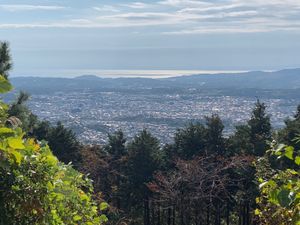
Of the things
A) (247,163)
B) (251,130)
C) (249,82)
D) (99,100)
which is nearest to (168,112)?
(99,100)

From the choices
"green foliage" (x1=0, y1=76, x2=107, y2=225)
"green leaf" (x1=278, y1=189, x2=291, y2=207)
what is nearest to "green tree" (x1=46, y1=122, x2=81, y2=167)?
"green foliage" (x1=0, y1=76, x2=107, y2=225)

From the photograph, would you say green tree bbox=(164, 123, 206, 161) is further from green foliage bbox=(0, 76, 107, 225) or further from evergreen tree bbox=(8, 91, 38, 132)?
green foliage bbox=(0, 76, 107, 225)

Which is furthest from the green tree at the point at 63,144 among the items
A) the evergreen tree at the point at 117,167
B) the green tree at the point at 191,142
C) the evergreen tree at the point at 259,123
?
the evergreen tree at the point at 259,123

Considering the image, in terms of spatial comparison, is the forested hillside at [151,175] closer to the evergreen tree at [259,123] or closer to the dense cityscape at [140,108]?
the evergreen tree at [259,123]

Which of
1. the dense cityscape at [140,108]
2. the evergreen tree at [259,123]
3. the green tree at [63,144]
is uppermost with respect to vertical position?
the evergreen tree at [259,123]

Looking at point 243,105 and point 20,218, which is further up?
point 20,218

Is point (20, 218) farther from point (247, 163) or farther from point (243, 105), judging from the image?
point (243, 105)
